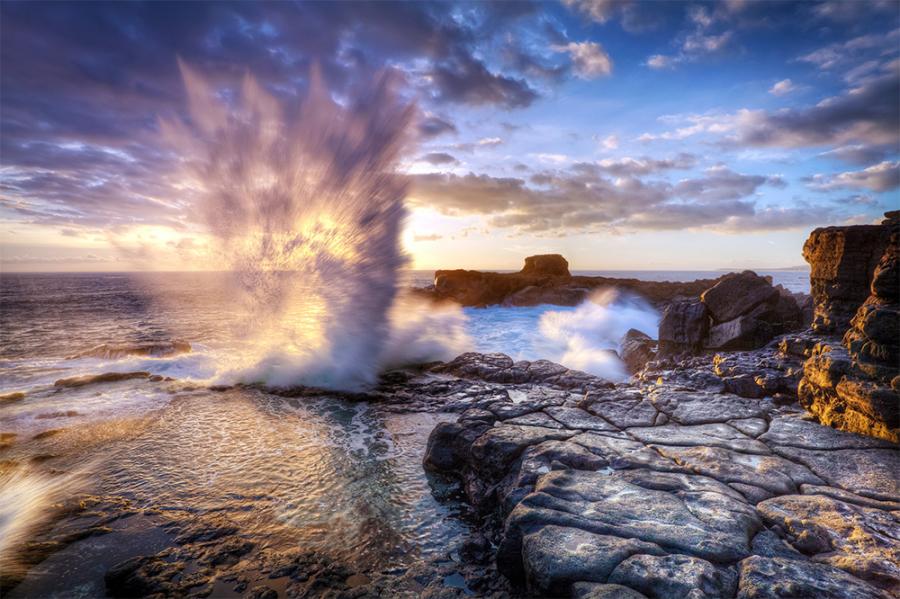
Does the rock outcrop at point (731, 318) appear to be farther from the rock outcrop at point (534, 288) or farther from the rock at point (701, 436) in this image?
the rock outcrop at point (534, 288)

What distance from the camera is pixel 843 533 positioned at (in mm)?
2654

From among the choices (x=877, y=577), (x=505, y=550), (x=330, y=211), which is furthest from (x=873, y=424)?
(x=330, y=211)

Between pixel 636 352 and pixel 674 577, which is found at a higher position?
pixel 674 577

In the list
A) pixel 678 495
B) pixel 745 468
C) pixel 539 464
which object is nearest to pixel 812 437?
pixel 745 468

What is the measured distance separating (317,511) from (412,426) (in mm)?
2628

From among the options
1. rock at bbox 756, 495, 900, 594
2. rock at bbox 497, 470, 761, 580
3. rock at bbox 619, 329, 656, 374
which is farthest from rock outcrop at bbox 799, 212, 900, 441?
rock at bbox 619, 329, 656, 374

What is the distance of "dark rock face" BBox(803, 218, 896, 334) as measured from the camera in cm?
609

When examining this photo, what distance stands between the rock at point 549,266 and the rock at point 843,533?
129ft

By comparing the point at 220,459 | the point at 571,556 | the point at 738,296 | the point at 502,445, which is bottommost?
the point at 220,459

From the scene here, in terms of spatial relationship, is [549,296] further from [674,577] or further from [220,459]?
[674,577]

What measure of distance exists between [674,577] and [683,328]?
10264 mm

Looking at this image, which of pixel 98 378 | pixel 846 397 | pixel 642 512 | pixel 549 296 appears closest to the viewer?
pixel 642 512

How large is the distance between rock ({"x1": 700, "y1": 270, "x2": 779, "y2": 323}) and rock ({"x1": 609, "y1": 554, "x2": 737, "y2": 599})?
10.4 m

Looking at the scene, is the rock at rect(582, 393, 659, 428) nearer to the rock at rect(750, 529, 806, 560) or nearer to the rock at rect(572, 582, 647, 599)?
the rock at rect(750, 529, 806, 560)
